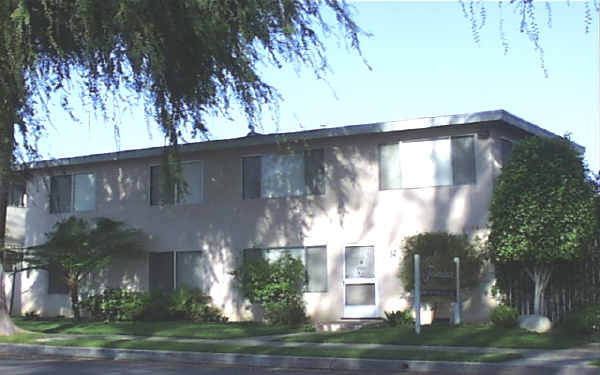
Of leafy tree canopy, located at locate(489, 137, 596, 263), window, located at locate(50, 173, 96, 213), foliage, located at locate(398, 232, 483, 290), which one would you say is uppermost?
window, located at locate(50, 173, 96, 213)

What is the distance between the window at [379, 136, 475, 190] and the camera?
1934cm

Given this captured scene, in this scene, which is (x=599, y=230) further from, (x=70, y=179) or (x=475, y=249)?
(x=70, y=179)

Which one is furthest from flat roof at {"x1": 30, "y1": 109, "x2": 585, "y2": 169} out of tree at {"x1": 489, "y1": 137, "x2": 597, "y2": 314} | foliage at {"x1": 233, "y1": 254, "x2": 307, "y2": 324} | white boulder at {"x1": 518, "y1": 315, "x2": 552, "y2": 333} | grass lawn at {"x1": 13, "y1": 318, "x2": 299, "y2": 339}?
white boulder at {"x1": 518, "y1": 315, "x2": 552, "y2": 333}

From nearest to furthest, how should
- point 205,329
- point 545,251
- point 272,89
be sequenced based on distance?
point 272,89
point 545,251
point 205,329

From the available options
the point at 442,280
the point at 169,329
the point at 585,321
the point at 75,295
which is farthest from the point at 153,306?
the point at 585,321

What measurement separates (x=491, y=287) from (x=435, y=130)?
3.99 m

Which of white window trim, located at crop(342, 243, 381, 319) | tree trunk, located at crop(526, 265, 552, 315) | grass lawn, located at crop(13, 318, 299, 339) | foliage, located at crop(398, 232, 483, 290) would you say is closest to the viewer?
tree trunk, located at crop(526, 265, 552, 315)

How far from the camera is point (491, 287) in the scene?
735 inches

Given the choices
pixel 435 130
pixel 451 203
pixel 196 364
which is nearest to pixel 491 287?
pixel 451 203

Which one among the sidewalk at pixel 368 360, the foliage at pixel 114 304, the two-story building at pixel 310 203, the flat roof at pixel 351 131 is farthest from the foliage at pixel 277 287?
the sidewalk at pixel 368 360

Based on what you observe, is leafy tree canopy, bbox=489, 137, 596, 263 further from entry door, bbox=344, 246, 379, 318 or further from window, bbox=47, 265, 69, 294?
window, bbox=47, 265, 69, 294

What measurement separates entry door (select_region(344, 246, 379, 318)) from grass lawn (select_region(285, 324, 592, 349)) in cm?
274

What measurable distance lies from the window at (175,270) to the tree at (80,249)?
2.32ft

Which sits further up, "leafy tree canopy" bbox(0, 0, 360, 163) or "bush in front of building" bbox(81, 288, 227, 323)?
"leafy tree canopy" bbox(0, 0, 360, 163)
